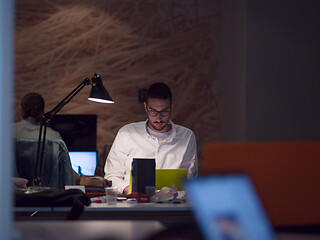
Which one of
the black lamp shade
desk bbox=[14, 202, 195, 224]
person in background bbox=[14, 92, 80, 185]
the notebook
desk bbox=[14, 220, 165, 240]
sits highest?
the black lamp shade

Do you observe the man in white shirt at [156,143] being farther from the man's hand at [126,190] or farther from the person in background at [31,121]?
the person in background at [31,121]

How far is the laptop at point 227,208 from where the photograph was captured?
66 cm

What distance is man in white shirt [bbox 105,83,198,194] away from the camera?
322 centimetres

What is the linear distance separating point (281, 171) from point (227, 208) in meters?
0.36

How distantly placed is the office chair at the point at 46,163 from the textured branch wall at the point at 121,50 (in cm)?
232

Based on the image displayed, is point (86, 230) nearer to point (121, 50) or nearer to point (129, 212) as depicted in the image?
point (129, 212)

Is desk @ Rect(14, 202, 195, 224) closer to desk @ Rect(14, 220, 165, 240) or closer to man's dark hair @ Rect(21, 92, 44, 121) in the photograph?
man's dark hair @ Rect(21, 92, 44, 121)

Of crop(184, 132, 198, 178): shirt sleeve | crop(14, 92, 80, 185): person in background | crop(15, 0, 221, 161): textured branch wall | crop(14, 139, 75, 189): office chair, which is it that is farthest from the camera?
crop(15, 0, 221, 161): textured branch wall

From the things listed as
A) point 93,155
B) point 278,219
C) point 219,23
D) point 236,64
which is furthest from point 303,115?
point 278,219

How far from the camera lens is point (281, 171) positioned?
98 centimetres

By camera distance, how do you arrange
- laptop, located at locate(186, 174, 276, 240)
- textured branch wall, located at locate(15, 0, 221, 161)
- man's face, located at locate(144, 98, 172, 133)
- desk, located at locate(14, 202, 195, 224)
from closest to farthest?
1. laptop, located at locate(186, 174, 276, 240)
2. desk, located at locate(14, 202, 195, 224)
3. man's face, located at locate(144, 98, 172, 133)
4. textured branch wall, located at locate(15, 0, 221, 161)

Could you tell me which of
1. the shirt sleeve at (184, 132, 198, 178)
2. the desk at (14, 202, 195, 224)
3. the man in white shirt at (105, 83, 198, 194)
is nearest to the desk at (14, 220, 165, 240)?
the desk at (14, 202, 195, 224)

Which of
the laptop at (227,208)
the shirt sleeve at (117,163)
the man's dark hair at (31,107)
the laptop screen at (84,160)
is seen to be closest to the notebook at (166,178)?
the shirt sleeve at (117,163)

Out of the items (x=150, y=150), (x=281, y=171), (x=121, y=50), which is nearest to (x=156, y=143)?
(x=150, y=150)
